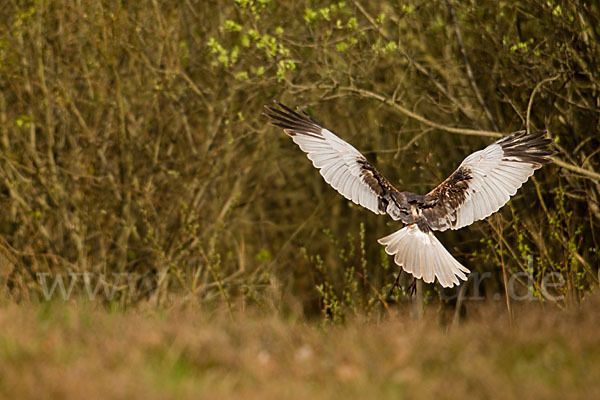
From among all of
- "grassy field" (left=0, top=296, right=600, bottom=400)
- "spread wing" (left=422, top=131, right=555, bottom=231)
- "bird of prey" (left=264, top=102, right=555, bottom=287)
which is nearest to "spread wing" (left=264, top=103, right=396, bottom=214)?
"bird of prey" (left=264, top=102, right=555, bottom=287)

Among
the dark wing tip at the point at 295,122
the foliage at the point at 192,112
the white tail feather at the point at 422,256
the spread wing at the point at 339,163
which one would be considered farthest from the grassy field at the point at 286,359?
the foliage at the point at 192,112

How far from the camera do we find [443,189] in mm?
6434

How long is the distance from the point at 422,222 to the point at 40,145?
511cm

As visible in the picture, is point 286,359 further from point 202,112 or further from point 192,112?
point 202,112

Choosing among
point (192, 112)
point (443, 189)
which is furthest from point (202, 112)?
point (443, 189)

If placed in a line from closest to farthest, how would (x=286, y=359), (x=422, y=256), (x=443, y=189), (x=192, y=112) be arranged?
1. (x=286, y=359)
2. (x=422, y=256)
3. (x=443, y=189)
4. (x=192, y=112)

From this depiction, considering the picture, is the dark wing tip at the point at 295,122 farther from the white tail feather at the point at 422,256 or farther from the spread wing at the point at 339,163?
the white tail feather at the point at 422,256

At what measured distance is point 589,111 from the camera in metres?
8.21

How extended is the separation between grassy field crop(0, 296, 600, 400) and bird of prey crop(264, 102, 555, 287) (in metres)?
1.93

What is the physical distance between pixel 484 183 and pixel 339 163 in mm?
1195

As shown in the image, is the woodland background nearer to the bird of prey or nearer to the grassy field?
the bird of prey

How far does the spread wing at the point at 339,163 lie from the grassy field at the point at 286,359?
6.86ft

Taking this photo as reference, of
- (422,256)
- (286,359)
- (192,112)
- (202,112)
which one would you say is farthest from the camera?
(202,112)

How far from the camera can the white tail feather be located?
6.18 m
